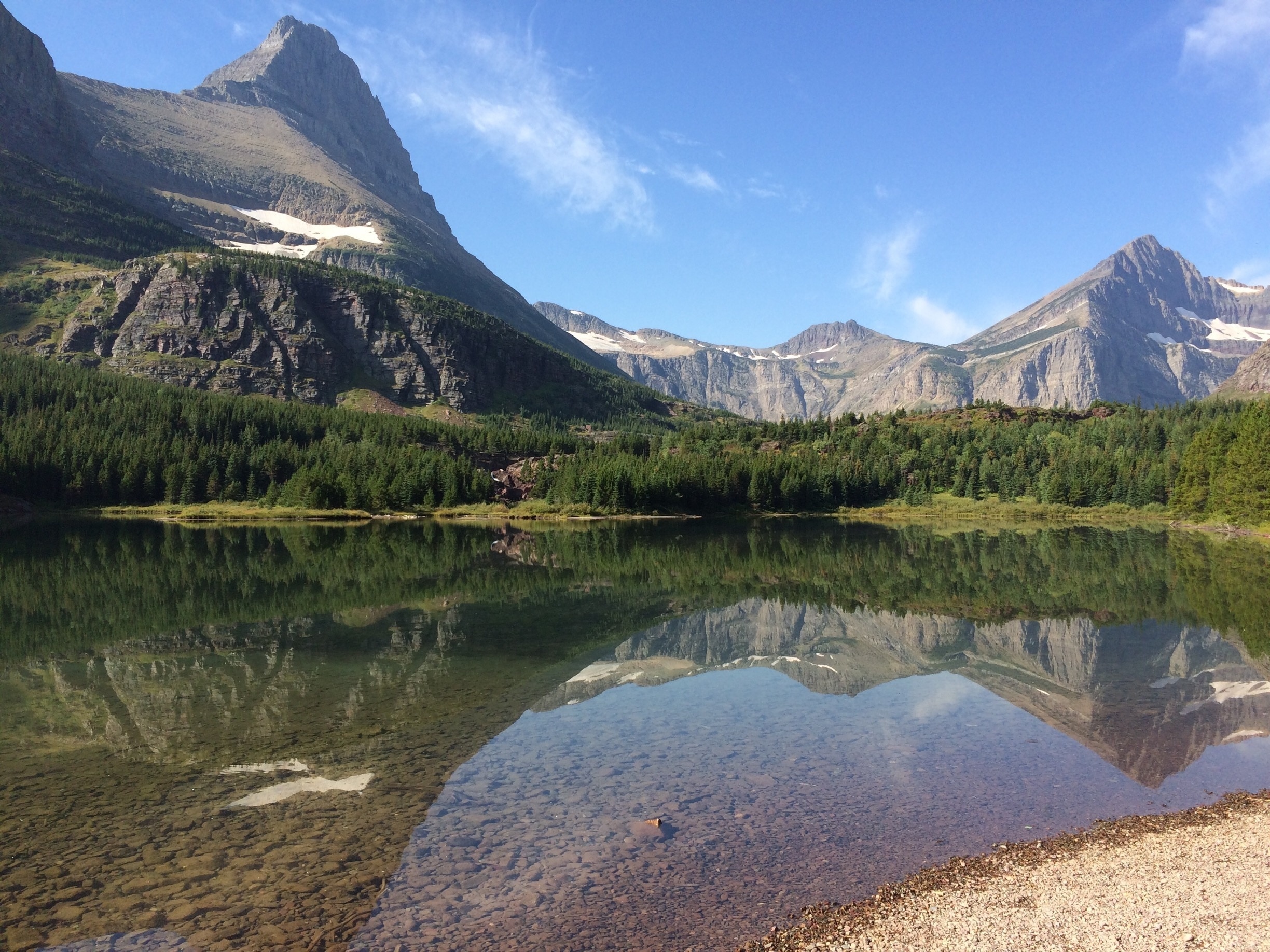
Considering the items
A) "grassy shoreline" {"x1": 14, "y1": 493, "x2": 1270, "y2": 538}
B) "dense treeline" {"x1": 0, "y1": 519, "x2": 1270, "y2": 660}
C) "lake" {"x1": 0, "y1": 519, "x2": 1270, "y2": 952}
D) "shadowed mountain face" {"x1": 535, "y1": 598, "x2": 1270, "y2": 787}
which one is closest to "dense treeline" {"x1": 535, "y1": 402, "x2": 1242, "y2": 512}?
"grassy shoreline" {"x1": 14, "y1": 493, "x2": 1270, "y2": 538}

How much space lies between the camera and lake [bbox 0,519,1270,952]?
13.9 m

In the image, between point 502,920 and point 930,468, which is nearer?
point 502,920

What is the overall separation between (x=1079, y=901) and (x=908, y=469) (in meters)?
176

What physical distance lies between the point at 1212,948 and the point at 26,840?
23.1m

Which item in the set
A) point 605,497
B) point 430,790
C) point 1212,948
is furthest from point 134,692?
point 605,497

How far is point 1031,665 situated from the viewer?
1309 inches

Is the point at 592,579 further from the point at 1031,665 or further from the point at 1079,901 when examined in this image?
the point at 1079,901

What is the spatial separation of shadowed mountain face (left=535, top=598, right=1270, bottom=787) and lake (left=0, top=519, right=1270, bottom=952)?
0.20m

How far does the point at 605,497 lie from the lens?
144625 mm

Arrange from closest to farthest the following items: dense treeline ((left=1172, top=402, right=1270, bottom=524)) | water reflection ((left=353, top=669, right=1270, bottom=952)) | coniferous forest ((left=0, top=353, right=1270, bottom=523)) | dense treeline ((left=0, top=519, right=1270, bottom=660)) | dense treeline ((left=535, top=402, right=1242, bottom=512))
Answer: water reflection ((left=353, top=669, right=1270, bottom=952)) < dense treeline ((left=0, top=519, right=1270, bottom=660)) < dense treeline ((left=1172, top=402, right=1270, bottom=524)) < coniferous forest ((left=0, top=353, right=1270, bottom=523)) < dense treeline ((left=535, top=402, right=1242, bottom=512))

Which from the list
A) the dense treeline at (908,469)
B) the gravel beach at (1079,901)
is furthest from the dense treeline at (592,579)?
the dense treeline at (908,469)

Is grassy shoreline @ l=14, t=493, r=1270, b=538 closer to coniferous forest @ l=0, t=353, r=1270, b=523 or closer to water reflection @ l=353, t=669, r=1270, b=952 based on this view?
coniferous forest @ l=0, t=353, r=1270, b=523

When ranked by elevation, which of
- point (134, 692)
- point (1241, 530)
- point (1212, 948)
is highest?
point (1241, 530)

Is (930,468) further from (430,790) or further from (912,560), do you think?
(430,790)
